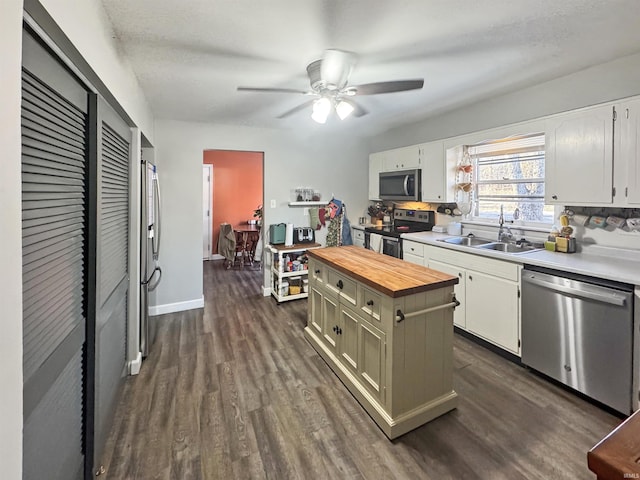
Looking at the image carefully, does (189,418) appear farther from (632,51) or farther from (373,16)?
(632,51)

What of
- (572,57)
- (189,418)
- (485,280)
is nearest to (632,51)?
(572,57)

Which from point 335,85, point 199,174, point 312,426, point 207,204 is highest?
point 335,85

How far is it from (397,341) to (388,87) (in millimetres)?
1654

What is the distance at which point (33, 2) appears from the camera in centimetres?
88

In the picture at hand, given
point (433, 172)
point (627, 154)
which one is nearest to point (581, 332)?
point (627, 154)

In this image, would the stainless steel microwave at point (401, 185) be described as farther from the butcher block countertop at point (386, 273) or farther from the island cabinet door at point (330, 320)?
the island cabinet door at point (330, 320)

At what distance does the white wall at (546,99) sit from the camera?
7.84 feet

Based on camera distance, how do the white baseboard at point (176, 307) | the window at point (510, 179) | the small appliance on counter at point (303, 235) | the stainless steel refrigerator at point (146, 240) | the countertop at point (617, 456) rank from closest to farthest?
the countertop at point (617, 456), the stainless steel refrigerator at point (146, 240), the window at point (510, 179), the white baseboard at point (176, 307), the small appliance on counter at point (303, 235)

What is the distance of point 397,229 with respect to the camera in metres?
4.50

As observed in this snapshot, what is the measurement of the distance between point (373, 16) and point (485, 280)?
89.3 inches

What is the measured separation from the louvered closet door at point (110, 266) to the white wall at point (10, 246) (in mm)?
817

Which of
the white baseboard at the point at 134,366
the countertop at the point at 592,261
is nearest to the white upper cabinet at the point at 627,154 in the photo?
the countertop at the point at 592,261

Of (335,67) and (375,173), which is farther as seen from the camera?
(375,173)

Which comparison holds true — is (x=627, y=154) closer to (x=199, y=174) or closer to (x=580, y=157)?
(x=580, y=157)
